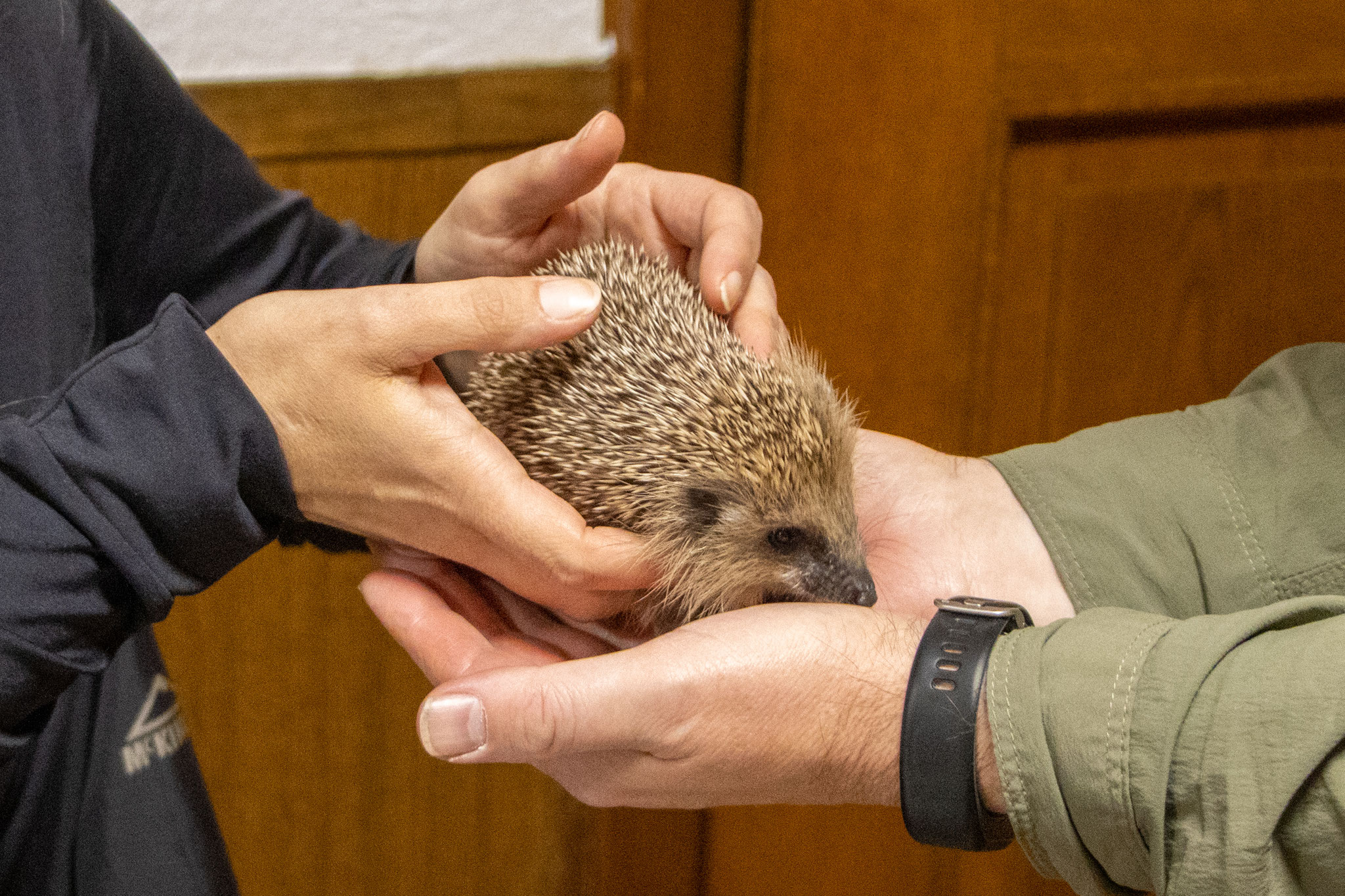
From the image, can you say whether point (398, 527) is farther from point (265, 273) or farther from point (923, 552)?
point (923, 552)

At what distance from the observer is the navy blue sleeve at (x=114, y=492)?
0.90 metres

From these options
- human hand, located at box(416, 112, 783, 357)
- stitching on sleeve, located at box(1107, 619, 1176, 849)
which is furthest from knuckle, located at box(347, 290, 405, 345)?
stitching on sleeve, located at box(1107, 619, 1176, 849)

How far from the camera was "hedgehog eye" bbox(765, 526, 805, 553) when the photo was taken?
130 centimetres

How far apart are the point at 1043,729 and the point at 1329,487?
19.4 inches

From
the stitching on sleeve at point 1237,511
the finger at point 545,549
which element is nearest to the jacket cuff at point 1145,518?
the stitching on sleeve at point 1237,511

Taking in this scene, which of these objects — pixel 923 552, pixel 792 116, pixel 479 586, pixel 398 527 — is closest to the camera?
pixel 398 527

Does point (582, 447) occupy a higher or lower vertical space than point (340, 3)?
lower

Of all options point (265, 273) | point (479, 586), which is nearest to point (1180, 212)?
point (479, 586)

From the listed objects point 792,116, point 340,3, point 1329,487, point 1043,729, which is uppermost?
point 340,3

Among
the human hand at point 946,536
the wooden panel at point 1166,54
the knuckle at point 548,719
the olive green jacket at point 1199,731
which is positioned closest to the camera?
the olive green jacket at point 1199,731

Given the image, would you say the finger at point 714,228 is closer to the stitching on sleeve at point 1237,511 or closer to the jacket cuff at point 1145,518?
the jacket cuff at point 1145,518

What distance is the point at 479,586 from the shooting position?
126 cm

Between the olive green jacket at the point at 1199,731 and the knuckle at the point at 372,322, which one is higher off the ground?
the knuckle at the point at 372,322

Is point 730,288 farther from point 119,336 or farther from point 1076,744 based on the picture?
point 119,336
